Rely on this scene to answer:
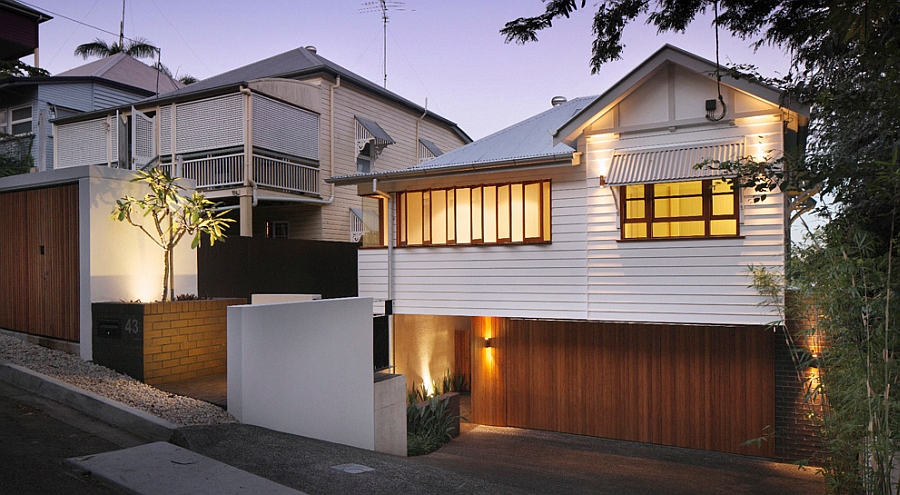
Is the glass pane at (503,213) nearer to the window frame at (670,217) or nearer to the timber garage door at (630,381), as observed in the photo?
the window frame at (670,217)

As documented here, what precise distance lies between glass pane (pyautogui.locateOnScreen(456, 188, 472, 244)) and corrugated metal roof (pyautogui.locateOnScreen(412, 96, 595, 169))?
0.62m

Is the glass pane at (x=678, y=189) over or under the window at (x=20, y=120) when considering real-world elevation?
under

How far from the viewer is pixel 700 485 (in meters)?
9.30

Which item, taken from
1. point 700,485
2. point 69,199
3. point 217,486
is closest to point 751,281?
point 700,485

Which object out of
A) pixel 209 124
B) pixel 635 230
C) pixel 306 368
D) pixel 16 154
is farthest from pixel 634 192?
pixel 16 154

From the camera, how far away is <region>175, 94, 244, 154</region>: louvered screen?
1595 centimetres

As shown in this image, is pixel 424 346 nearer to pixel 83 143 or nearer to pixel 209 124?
pixel 209 124

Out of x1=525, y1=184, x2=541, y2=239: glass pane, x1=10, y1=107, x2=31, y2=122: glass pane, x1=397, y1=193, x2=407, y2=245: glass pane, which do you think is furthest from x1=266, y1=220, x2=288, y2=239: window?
x1=525, y1=184, x2=541, y2=239: glass pane

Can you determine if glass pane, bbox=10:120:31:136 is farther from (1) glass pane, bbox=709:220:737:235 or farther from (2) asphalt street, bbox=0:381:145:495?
(1) glass pane, bbox=709:220:737:235

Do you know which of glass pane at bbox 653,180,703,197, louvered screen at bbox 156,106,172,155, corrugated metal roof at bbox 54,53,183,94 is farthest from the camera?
corrugated metal roof at bbox 54,53,183,94

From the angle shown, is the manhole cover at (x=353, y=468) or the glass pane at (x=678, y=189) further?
the glass pane at (x=678, y=189)

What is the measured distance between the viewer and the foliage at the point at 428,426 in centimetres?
1066

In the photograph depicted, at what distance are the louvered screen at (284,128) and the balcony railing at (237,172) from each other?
0.38m

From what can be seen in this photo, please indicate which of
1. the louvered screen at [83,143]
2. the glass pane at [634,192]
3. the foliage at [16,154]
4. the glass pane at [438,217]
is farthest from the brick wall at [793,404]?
the foliage at [16,154]
